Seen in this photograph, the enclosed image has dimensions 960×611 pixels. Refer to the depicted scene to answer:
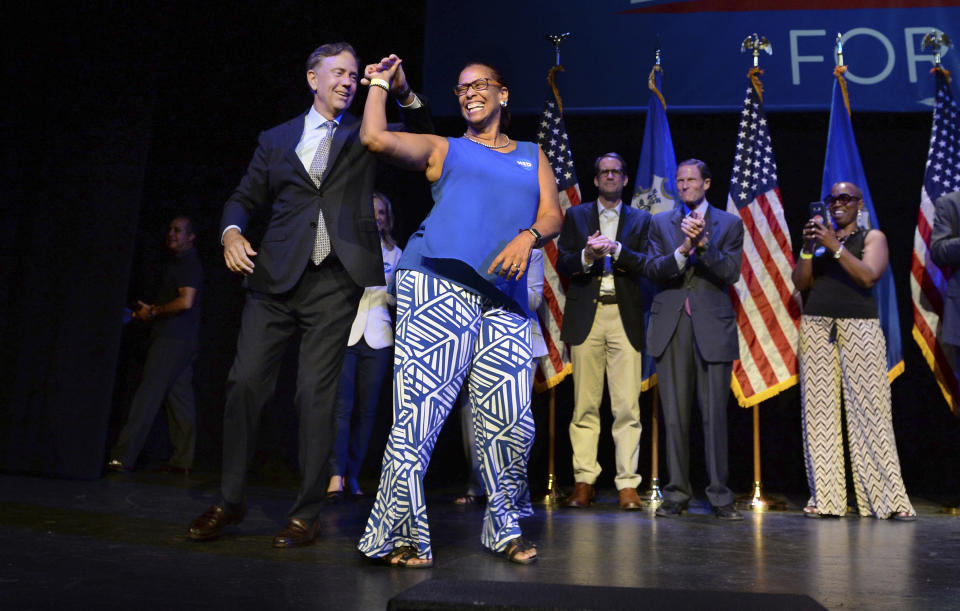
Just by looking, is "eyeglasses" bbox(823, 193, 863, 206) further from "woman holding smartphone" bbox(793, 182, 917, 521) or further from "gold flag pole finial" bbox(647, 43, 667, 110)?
"gold flag pole finial" bbox(647, 43, 667, 110)

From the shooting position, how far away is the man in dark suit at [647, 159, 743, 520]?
4355 mm

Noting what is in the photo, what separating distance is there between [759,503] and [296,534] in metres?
2.89

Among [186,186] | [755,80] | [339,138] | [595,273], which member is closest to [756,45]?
[755,80]

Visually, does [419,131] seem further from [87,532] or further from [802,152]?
[802,152]

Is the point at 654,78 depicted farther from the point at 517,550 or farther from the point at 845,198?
the point at 517,550

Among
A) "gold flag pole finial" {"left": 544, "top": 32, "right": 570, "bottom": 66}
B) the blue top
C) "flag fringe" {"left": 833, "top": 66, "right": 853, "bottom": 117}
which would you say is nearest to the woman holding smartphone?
"flag fringe" {"left": 833, "top": 66, "right": 853, "bottom": 117}

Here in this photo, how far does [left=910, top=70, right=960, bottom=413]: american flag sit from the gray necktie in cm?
357

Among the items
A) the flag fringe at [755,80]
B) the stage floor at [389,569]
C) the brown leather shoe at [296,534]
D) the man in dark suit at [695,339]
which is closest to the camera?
the stage floor at [389,569]

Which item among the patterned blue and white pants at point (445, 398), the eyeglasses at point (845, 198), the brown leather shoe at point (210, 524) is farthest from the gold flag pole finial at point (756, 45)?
the brown leather shoe at point (210, 524)

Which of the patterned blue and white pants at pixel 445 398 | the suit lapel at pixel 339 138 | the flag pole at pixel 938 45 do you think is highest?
the flag pole at pixel 938 45

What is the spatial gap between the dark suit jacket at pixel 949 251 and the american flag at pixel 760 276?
30.2 inches

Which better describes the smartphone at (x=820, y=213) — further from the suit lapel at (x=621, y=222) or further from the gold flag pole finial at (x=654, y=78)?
the gold flag pole finial at (x=654, y=78)

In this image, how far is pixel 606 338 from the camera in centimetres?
482

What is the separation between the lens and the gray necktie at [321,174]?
10.1ft
